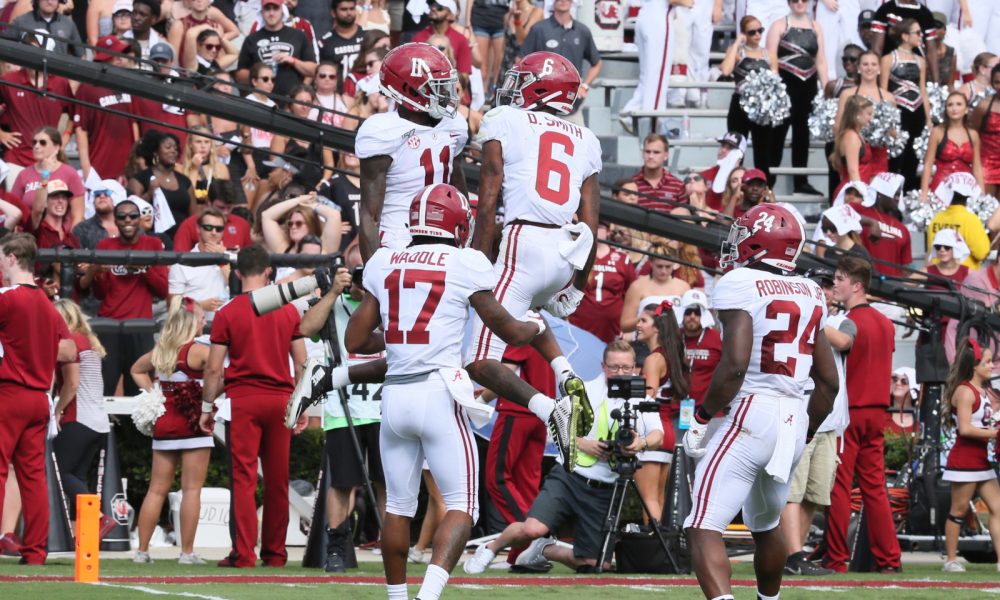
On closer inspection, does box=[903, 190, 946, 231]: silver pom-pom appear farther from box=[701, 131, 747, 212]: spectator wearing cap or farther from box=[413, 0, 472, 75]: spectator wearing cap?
box=[413, 0, 472, 75]: spectator wearing cap

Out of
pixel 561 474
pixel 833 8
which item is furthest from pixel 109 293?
pixel 833 8

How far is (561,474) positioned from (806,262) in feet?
9.79

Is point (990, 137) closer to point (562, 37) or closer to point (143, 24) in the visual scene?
point (562, 37)

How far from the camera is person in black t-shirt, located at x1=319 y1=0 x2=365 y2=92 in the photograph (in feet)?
61.0

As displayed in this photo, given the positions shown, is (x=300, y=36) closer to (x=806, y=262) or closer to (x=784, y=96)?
(x=784, y=96)

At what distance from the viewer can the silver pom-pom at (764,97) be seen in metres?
18.5

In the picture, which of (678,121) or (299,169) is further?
(678,121)

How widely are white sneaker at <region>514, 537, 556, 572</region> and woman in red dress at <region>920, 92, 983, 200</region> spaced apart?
8201 millimetres

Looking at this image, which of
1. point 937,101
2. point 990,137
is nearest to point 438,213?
point 990,137

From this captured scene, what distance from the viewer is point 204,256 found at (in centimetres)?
1273

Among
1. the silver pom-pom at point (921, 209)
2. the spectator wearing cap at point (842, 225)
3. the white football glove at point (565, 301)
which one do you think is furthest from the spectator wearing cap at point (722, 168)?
the white football glove at point (565, 301)

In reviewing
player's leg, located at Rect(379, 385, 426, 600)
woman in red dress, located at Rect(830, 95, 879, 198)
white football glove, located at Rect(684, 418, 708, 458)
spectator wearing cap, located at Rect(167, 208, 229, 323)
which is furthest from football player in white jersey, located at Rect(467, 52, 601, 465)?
woman in red dress, located at Rect(830, 95, 879, 198)

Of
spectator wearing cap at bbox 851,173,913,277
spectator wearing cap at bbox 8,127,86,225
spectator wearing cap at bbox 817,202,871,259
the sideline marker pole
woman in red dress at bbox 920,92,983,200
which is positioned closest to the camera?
the sideline marker pole

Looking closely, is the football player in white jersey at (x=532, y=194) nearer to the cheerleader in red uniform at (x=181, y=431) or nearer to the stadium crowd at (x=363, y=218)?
the stadium crowd at (x=363, y=218)
